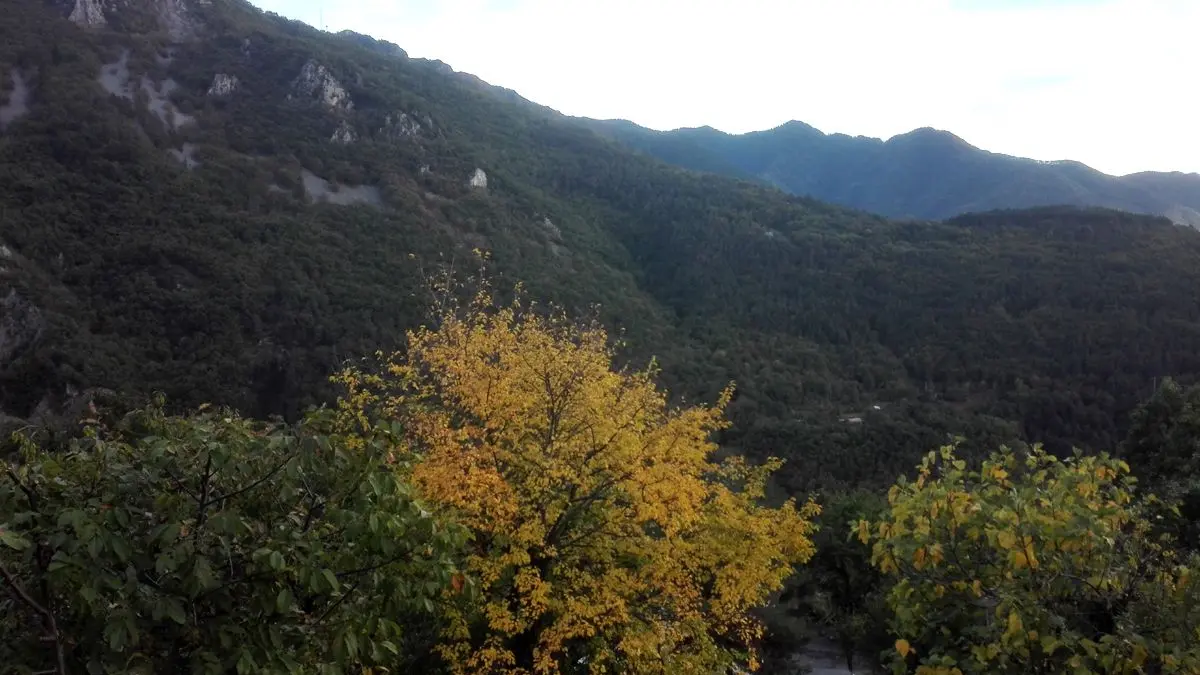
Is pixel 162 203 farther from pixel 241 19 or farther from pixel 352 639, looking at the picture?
pixel 352 639

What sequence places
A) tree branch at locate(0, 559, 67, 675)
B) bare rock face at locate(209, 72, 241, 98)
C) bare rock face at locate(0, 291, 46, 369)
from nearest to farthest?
tree branch at locate(0, 559, 67, 675), bare rock face at locate(0, 291, 46, 369), bare rock face at locate(209, 72, 241, 98)

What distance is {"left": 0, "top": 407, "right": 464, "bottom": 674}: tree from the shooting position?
345 cm

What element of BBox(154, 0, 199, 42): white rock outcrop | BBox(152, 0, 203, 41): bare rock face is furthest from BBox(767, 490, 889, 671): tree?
BBox(152, 0, 203, 41): bare rock face

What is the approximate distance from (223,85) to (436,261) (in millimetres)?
45819

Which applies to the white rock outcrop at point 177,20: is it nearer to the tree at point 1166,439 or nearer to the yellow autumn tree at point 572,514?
the yellow autumn tree at point 572,514

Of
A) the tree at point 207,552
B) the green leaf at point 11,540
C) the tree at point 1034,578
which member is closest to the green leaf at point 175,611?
the tree at point 207,552

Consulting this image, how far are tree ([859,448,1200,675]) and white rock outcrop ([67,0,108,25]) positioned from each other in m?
110

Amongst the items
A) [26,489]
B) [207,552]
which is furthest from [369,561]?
[26,489]

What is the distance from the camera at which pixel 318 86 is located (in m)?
99.5

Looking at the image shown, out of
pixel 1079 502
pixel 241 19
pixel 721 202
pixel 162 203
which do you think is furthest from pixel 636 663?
pixel 241 19

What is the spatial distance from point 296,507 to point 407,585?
81 cm

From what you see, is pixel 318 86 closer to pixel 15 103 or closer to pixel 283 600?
pixel 15 103

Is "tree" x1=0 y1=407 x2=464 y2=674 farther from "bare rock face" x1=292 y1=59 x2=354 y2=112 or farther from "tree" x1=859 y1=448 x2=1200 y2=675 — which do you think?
"bare rock face" x1=292 y1=59 x2=354 y2=112

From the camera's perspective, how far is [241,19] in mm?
109500
